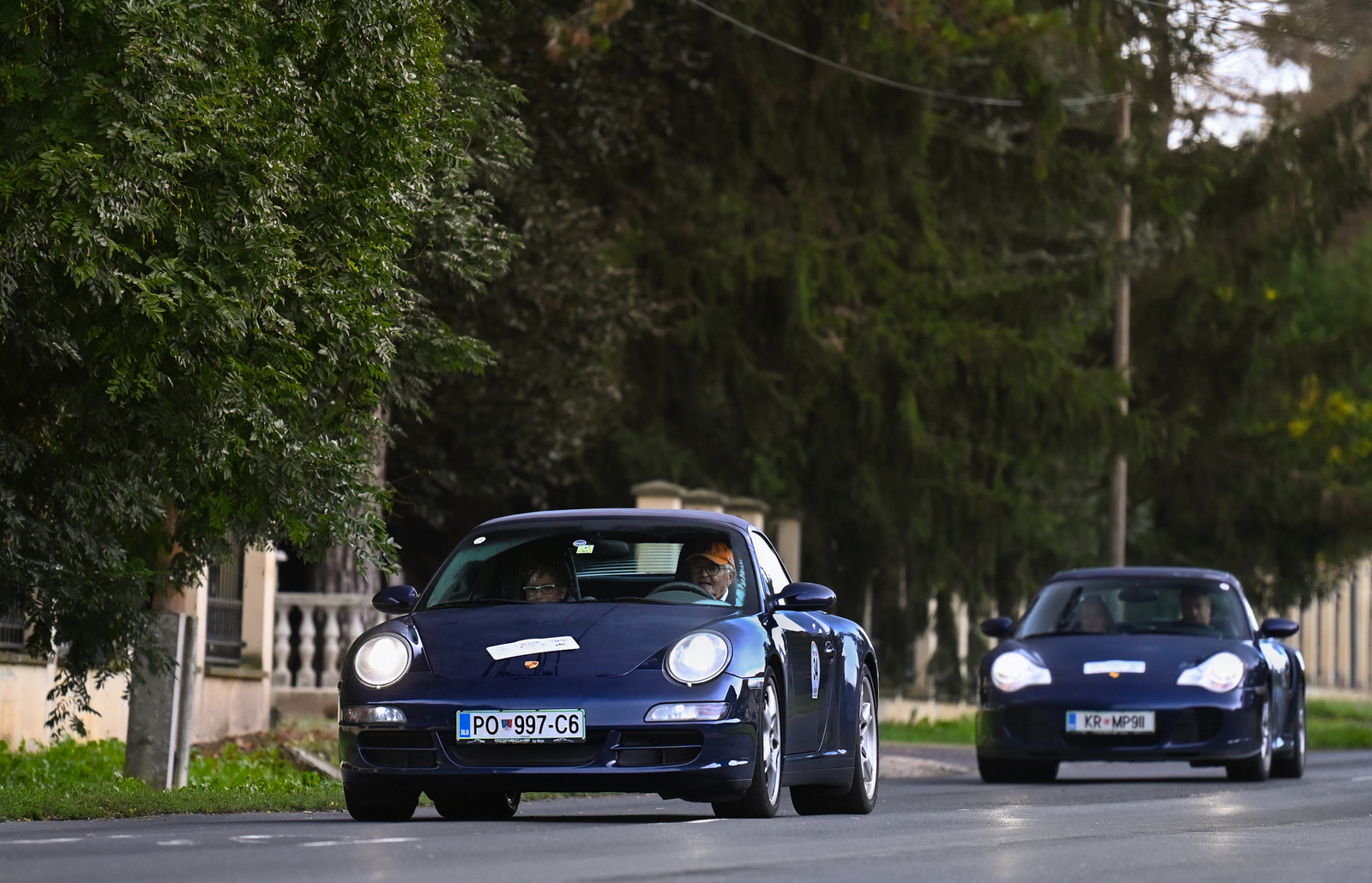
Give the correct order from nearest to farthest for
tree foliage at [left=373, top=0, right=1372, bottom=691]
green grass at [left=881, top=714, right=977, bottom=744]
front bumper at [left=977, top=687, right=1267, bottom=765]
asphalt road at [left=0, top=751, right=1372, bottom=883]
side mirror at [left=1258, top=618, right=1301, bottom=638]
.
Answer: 1. asphalt road at [left=0, top=751, right=1372, bottom=883]
2. front bumper at [left=977, top=687, right=1267, bottom=765]
3. side mirror at [left=1258, top=618, right=1301, bottom=638]
4. tree foliage at [left=373, top=0, right=1372, bottom=691]
5. green grass at [left=881, top=714, right=977, bottom=744]

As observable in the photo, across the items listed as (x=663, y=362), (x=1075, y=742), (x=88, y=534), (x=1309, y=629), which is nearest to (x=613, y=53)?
(x=663, y=362)

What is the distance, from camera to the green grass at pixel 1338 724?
30953 mm

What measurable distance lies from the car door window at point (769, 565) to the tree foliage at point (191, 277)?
2126mm

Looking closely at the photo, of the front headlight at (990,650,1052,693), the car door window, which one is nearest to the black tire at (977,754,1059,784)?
the front headlight at (990,650,1052,693)

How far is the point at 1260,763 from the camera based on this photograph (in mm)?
17172

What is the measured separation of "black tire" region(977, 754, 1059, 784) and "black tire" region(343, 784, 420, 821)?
7.18 m

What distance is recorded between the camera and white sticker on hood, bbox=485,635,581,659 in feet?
34.7

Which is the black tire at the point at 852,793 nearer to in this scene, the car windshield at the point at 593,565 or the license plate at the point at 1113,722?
the car windshield at the point at 593,565

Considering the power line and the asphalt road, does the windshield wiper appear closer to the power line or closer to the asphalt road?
the asphalt road

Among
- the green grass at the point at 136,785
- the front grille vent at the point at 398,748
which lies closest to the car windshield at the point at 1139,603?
the green grass at the point at 136,785

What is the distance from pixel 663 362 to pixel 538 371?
434 centimetres

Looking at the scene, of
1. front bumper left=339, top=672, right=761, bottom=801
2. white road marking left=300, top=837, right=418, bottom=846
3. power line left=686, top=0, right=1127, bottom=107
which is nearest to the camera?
white road marking left=300, top=837, right=418, bottom=846

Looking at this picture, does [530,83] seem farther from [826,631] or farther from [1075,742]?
[826,631]

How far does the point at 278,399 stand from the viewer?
Result: 12.6 metres
